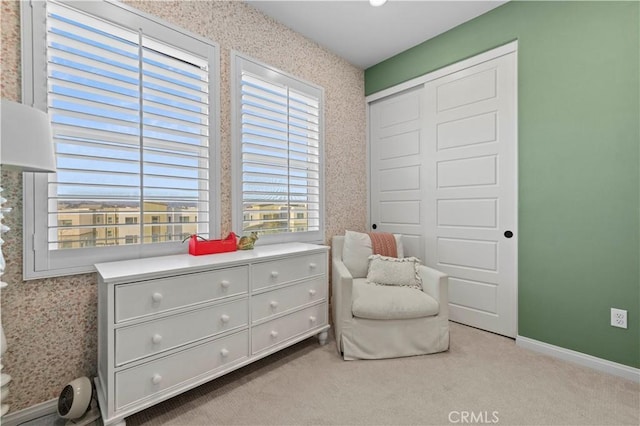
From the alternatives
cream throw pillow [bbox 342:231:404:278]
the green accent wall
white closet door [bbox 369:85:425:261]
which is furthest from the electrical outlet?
cream throw pillow [bbox 342:231:404:278]

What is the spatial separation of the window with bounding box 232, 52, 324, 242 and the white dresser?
46 cm

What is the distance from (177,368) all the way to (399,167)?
2.69 meters

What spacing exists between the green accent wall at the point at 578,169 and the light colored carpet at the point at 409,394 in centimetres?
36

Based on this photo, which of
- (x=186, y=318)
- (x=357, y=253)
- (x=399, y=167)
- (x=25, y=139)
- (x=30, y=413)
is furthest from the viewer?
(x=399, y=167)

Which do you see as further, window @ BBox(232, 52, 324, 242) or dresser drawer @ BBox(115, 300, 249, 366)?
window @ BBox(232, 52, 324, 242)

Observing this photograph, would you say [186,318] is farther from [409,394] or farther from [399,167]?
[399,167]

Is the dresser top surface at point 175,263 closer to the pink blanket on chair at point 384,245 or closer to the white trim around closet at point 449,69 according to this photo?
the pink blanket on chair at point 384,245

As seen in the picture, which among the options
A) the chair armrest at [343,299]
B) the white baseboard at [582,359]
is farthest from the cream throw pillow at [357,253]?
the white baseboard at [582,359]

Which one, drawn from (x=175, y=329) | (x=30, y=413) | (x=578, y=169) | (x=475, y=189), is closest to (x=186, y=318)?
(x=175, y=329)

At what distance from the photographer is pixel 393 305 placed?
2090 millimetres

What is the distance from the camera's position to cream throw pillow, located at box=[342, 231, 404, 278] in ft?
8.82

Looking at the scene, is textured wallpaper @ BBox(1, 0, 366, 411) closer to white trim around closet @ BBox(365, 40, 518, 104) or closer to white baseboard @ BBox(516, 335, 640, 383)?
white trim around closet @ BBox(365, 40, 518, 104)

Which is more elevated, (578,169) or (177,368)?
(578,169)

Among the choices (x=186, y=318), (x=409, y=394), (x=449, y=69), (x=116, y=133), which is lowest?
(x=409, y=394)
